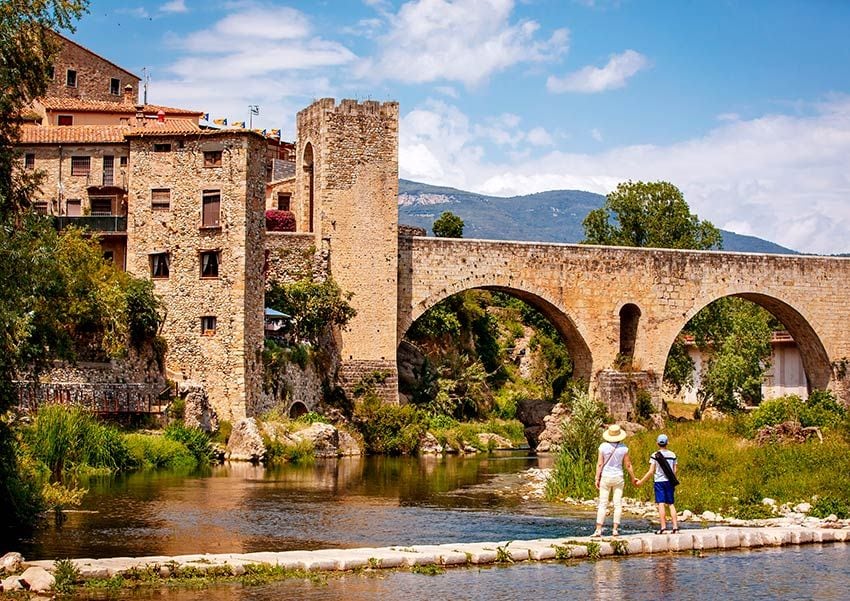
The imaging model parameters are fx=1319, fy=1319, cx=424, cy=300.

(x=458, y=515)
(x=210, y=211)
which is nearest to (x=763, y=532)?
(x=458, y=515)

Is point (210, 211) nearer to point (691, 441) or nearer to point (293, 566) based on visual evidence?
point (691, 441)

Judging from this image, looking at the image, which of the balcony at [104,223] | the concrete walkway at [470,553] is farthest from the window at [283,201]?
the concrete walkway at [470,553]

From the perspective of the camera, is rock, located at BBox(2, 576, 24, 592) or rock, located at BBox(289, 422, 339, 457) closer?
rock, located at BBox(2, 576, 24, 592)

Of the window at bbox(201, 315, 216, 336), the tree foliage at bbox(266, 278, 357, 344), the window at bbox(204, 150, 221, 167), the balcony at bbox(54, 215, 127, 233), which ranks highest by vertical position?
the window at bbox(204, 150, 221, 167)

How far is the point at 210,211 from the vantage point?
133ft

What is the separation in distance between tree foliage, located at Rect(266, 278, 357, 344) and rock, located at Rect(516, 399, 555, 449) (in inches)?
403

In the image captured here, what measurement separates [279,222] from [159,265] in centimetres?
999

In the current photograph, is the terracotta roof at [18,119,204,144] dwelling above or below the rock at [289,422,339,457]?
above

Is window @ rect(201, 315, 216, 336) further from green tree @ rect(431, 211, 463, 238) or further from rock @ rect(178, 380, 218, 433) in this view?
green tree @ rect(431, 211, 463, 238)

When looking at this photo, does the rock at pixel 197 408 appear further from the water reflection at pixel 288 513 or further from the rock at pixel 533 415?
the rock at pixel 533 415

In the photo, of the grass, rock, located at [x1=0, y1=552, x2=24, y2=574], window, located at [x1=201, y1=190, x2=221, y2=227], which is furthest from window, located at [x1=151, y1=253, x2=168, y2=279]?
rock, located at [x1=0, y1=552, x2=24, y2=574]

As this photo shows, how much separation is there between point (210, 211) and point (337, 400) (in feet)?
25.2

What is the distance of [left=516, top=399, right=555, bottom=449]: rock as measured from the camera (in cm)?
5028

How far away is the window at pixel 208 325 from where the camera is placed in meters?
40.0
